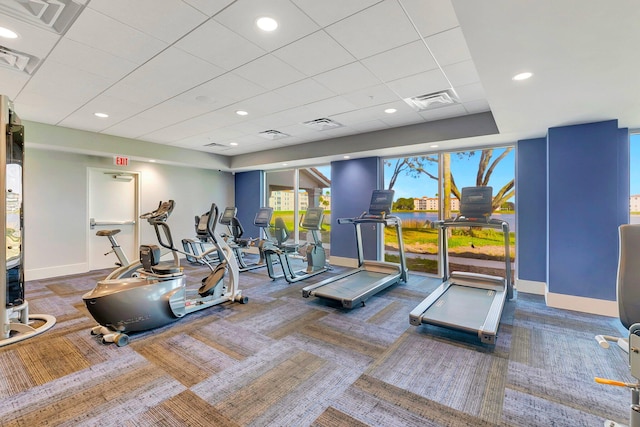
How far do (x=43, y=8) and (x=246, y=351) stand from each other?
10.6 ft

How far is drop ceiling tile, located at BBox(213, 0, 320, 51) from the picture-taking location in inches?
84.7

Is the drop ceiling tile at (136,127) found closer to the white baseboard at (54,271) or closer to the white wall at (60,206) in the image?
the white wall at (60,206)

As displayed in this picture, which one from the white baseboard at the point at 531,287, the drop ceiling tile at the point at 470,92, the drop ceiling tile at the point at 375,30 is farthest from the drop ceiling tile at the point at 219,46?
the white baseboard at the point at 531,287

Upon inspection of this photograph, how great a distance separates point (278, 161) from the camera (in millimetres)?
7340

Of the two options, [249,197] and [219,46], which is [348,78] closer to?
[219,46]

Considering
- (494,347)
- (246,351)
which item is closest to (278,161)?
(246,351)

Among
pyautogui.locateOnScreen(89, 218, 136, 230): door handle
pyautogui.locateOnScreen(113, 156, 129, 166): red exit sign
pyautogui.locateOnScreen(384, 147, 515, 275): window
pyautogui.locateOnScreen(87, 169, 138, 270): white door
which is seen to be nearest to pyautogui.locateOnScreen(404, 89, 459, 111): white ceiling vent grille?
pyautogui.locateOnScreen(384, 147, 515, 275): window

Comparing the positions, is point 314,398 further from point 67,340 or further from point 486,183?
point 486,183

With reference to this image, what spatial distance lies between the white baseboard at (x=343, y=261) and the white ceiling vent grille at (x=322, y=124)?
310 cm

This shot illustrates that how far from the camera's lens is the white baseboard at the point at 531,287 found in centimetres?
480

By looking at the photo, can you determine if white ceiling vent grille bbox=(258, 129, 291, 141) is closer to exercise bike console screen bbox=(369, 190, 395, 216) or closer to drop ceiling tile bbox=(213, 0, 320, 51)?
exercise bike console screen bbox=(369, 190, 395, 216)

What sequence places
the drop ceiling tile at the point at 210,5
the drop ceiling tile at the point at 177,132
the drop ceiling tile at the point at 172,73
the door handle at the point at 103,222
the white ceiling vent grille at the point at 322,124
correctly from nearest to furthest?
the drop ceiling tile at the point at 210,5, the drop ceiling tile at the point at 172,73, the white ceiling vent grille at the point at 322,124, the drop ceiling tile at the point at 177,132, the door handle at the point at 103,222

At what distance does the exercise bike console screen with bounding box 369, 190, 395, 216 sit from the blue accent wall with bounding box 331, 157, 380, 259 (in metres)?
1.15

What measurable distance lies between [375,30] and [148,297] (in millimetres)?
3442
